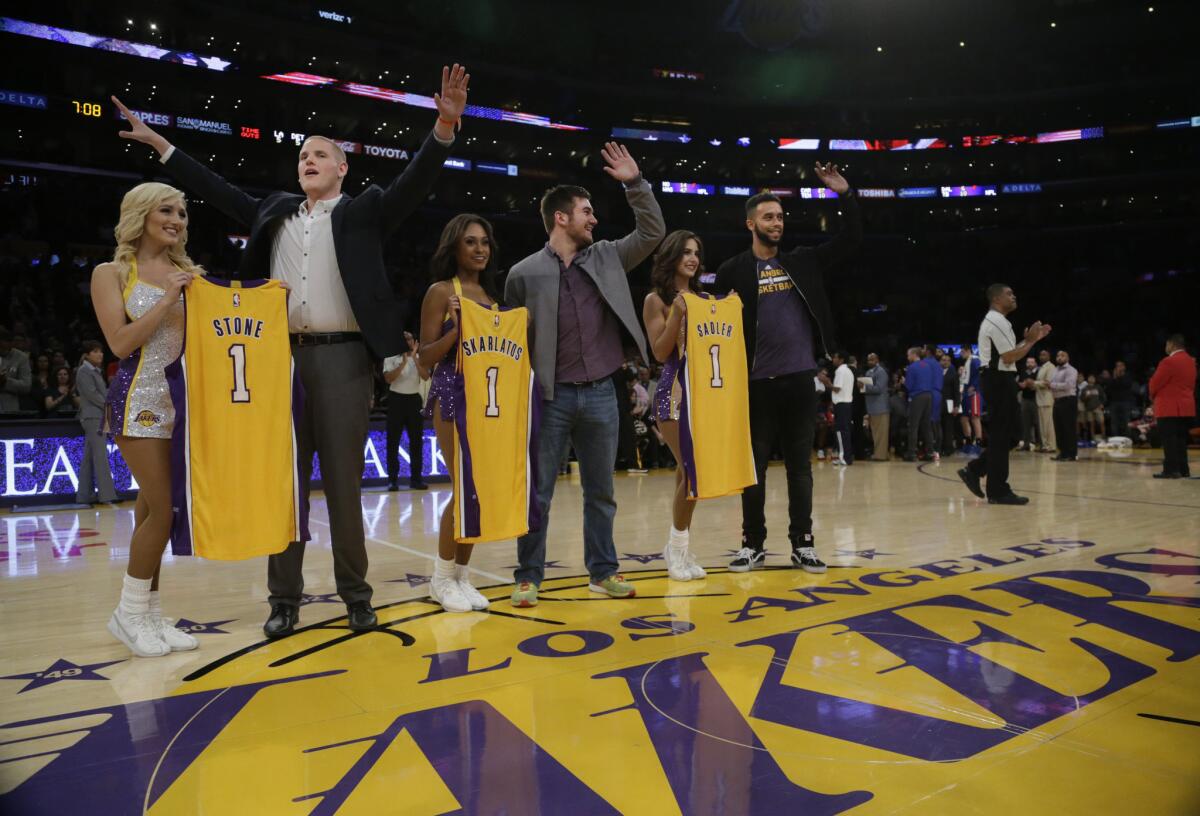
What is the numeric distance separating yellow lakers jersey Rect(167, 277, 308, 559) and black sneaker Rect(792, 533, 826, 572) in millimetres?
2316

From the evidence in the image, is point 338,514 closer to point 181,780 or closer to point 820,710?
point 181,780

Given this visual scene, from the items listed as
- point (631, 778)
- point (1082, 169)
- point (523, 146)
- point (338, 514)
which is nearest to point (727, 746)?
point (631, 778)

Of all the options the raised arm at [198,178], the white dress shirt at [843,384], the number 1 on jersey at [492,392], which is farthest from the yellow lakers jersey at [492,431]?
the white dress shirt at [843,384]

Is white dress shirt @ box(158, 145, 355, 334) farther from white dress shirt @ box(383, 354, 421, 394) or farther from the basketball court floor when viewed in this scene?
white dress shirt @ box(383, 354, 421, 394)

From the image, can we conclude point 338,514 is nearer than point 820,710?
No

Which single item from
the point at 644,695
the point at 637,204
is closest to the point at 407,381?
the point at 637,204

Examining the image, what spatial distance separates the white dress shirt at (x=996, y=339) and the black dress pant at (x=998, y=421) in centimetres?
7

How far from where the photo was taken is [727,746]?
5.89 feet

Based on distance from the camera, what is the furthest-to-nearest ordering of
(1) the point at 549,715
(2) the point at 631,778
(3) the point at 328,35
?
(3) the point at 328,35
(1) the point at 549,715
(2) the point at 631,778

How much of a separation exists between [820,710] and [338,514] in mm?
1834

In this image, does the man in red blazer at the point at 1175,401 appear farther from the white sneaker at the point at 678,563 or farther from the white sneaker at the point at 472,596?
the white sneaker at the point at 472,596

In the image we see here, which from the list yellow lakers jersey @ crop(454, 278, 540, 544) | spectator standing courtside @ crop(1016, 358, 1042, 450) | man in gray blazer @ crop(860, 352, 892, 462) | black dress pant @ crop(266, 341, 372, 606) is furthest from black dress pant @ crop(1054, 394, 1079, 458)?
black dress pant @ crop(266, 341, 372, 606)

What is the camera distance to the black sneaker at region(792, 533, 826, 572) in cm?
383

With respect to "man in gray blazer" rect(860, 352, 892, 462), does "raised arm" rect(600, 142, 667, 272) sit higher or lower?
higher
